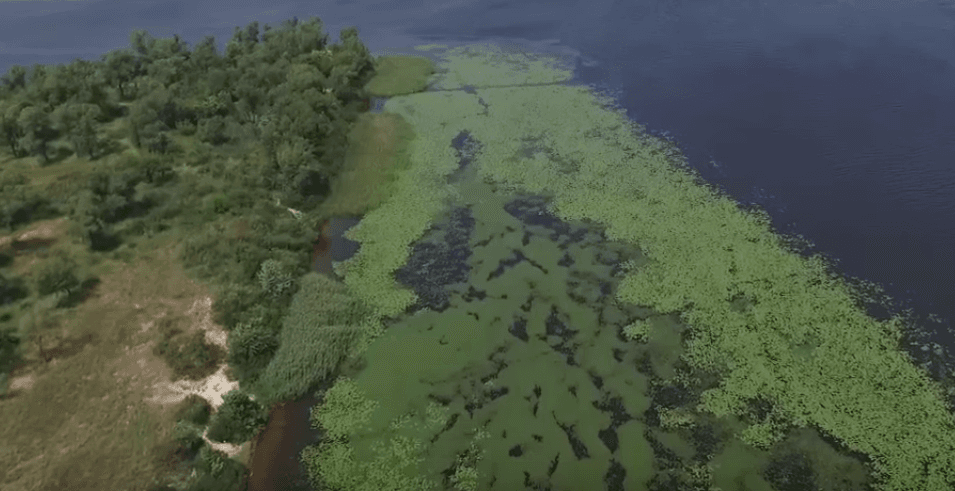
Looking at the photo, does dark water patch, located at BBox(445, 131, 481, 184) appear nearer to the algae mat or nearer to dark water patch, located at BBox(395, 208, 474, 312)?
the algae mat

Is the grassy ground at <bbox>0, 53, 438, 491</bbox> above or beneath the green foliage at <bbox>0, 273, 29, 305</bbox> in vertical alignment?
beneath

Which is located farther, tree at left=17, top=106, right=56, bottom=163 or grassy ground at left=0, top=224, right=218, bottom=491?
tree at left=17, top=106, right=56, bottom=163

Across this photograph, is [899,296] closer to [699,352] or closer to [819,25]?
[699,352]

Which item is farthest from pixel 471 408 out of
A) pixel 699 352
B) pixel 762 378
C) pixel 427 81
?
pixel 427 81

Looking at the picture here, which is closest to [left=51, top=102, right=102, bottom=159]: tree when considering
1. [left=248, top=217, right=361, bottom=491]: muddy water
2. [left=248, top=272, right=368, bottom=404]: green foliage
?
[left=248, top=272, right=368, bottom=404]: green foliage

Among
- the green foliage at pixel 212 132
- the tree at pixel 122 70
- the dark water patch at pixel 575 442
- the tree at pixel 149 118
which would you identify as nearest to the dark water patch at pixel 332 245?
the green foliage at pixel 212 132

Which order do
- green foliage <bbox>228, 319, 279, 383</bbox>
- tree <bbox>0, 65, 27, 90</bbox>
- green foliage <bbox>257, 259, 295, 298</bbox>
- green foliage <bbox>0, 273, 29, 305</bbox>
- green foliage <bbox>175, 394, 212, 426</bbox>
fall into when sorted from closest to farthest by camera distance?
green foliage <bbox>175, 394, 212, 426</bbox> → green foliage <bbox>228, 319, 279, 383</bbox> → green foliage <bbox>0, 273, 29, 305</bbox> → green foliage <bbox>257, 259, 295, 298</bbox> → tree <bbox>0, 65, 27, 90</bbox>

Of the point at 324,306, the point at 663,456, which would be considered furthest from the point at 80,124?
the point at 663,456
